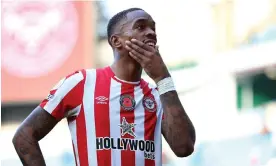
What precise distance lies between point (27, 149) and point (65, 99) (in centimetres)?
29

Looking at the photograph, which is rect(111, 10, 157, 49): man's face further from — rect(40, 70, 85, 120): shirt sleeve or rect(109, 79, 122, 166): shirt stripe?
rect(40, 70, 85, 120): shirt sleeve

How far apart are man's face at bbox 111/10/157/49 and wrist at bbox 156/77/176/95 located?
17 centimetres

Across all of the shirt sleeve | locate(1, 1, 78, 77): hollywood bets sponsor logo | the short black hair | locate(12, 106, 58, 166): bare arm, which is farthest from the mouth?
locate(1, 1, 78, 77): hollywood bets sponsor logo

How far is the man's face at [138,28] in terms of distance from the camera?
348cm

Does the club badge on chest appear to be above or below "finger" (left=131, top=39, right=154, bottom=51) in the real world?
below

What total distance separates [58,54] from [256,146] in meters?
10.9

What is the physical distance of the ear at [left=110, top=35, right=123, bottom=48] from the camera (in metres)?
3.62

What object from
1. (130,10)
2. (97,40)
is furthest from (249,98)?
(130,10)

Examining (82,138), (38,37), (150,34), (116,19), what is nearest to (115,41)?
(116,19)

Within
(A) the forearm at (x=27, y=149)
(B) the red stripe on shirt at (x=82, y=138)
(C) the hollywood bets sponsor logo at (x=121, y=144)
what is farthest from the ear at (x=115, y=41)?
(A) the forearm at (x=27, y=149)

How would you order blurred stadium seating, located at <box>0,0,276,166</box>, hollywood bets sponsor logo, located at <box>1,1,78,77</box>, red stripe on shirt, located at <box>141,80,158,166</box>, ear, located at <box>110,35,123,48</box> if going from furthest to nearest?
hollywood bets sponsor logo, located at <box>1,1,78,77</box>, blurred stadium seating, located at <box>0,0,276,166</box>, ear, located at <box>110,35,123,48</box>, red stripe on shirt, located at <box>141,80,158,166</box>

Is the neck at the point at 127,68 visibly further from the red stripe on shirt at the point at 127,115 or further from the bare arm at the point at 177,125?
the bare arm at the point at 177,125

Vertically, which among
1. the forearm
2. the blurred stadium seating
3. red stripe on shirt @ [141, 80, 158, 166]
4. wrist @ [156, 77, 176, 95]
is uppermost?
the blurred stadium seating

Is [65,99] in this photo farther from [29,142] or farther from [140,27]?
[140,27]
